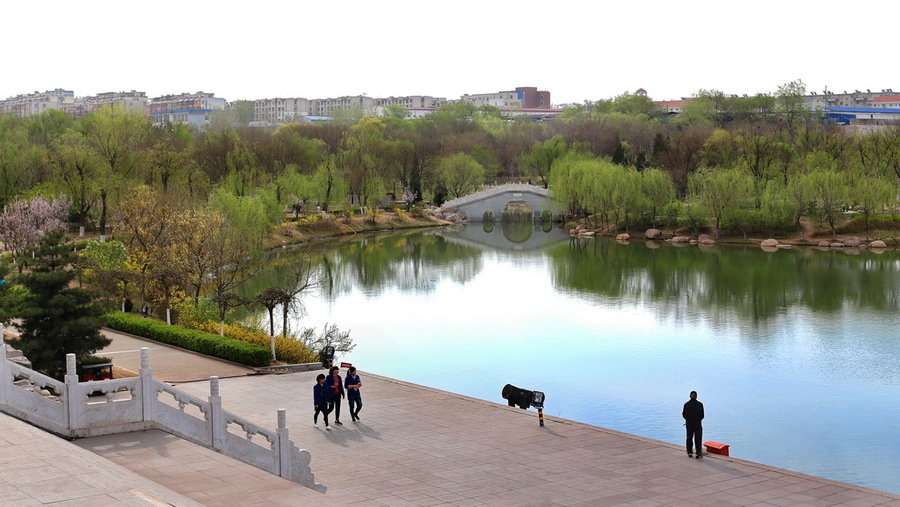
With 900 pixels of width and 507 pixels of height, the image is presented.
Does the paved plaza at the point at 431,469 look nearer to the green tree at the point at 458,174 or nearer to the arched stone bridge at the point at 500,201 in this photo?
the arched stone bridge at the point at 500,201

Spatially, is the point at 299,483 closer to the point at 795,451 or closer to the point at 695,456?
the point at 695,456

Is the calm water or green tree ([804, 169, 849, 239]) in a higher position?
green tree ([804, 169, 849, 239])

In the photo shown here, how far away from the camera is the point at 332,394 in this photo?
13.8 meters

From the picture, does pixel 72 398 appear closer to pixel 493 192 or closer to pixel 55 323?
pixel 55 323

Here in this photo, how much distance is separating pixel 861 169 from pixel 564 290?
93.8 feet

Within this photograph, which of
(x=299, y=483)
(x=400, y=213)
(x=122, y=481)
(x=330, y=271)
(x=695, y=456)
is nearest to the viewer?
(x=122, y=481)

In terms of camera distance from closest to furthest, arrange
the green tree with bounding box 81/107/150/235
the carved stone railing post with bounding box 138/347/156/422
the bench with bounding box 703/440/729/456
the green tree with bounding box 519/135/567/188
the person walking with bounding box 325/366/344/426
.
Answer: the carved stone railing post with bounding box 138/347/156/422 → the bench with bounding box 703/440/729/456 → the person walking with bounding box 325/366/344/426 → the green tree with bounding box 81/107/150/235 → the green tree with bounding box 519/135/567/188

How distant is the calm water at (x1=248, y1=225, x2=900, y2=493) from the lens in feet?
56.8

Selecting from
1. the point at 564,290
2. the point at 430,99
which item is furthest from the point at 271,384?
the point at 430,99

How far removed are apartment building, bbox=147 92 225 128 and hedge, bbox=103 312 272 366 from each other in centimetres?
13287

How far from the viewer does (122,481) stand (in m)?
7.99

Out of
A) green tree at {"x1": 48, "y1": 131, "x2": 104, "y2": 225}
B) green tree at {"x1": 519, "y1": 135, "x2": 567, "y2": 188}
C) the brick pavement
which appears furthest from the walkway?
green tree at {"x1": 519, "y1": 135, "x2": 567, "y2": 188}

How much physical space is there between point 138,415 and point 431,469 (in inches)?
139

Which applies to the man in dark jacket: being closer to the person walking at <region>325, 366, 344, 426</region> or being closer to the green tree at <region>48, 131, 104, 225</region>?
the person walking at <region>325, 366, 344, 426</region>
